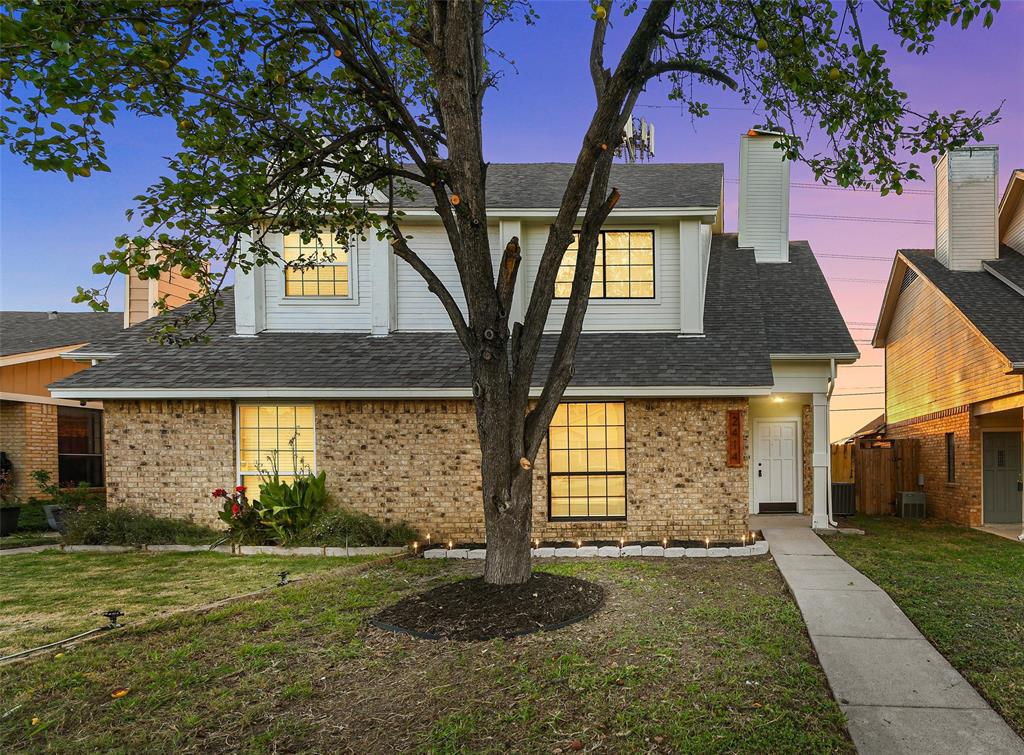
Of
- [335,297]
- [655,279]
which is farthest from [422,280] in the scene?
[655,279]

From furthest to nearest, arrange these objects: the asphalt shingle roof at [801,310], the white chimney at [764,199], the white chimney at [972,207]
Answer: the white chimney at [972,207]
the white chimney at [764,199]
the asphalt shingle roof at [801,310]

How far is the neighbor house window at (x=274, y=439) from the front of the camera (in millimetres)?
10727

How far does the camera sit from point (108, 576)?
820cm

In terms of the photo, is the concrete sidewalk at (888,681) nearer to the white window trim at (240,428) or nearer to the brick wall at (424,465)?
the brick wall at (424,465)

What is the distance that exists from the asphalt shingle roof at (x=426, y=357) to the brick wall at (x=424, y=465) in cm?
47

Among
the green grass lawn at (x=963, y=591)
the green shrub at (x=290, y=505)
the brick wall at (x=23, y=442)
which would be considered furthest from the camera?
the brick wall at (x=23, y=442)

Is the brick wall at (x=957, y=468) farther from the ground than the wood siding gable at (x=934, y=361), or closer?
closer

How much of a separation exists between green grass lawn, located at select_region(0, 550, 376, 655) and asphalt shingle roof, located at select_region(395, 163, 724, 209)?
6.37 m

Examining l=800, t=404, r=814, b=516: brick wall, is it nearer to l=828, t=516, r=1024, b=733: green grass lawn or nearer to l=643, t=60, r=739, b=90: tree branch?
l=828, t=516, r=1024, b=733: green grass lawn

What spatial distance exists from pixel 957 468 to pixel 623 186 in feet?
30.3

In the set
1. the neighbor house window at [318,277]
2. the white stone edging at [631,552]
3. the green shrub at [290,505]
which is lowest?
the white stone edging at [631,552]

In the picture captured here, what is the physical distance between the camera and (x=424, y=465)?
1034 centimetres

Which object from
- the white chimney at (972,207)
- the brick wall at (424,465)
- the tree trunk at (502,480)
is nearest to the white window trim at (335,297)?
the brick wall at (424,465)

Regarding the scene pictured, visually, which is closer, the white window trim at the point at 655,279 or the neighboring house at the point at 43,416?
the white window trim at the point at 655,279
